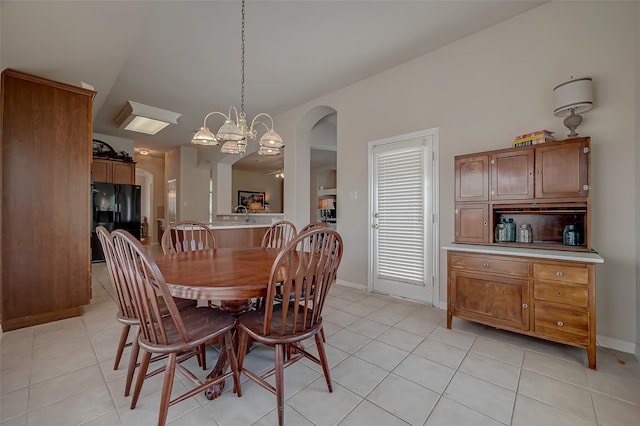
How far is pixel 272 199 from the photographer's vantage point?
12227mm

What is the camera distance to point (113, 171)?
6078 millimetres

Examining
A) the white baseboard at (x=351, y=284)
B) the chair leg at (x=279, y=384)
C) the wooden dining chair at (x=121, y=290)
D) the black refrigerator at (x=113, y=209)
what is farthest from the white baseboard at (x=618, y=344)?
the black refrigerator at (x=113, y=209)

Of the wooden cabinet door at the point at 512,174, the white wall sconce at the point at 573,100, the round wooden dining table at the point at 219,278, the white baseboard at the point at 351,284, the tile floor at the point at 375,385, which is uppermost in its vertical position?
the white wall sconce at the point at 573,100

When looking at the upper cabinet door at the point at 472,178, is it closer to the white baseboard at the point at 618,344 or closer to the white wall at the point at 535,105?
the white wall at the point at 535,105

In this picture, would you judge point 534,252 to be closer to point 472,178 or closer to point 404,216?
point 472,178

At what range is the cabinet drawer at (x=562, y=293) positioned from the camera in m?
1.88

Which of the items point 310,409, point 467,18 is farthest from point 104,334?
point 467,18

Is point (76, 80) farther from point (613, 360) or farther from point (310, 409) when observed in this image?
point (613, 360)

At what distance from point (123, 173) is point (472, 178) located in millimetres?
7030

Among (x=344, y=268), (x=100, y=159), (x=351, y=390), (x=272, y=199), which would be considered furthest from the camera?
(x=272, y=199)

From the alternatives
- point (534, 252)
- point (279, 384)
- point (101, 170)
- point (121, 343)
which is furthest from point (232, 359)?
point (101, 170)

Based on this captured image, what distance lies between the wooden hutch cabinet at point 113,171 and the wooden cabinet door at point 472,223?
22.6 feet

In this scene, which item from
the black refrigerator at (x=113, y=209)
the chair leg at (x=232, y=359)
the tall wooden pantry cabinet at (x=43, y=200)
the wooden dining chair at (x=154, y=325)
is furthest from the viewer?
the black refrigerator at (x=113, y=209)

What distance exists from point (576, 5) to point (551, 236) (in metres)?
1.96
